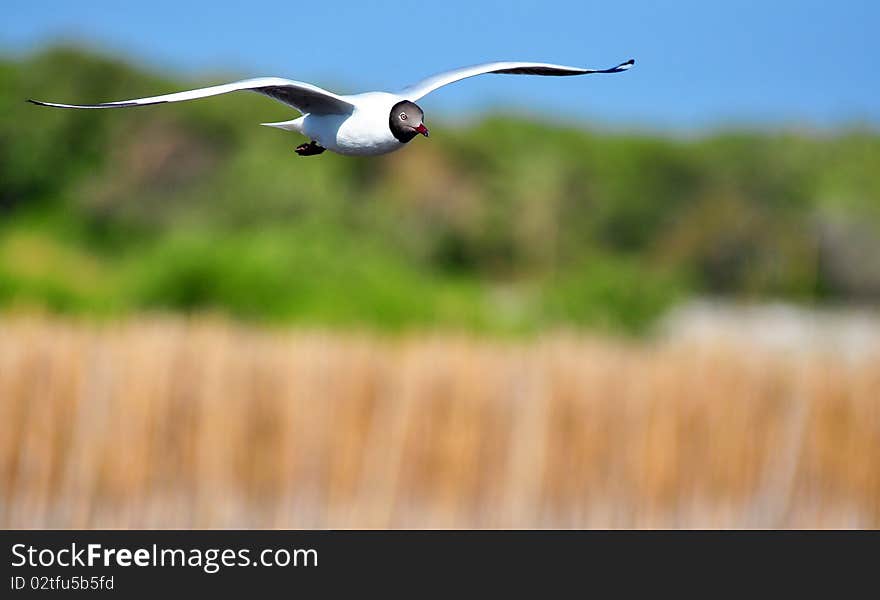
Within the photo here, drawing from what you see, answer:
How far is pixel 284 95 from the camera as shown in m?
0.47

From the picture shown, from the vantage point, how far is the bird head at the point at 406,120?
1.46 feet

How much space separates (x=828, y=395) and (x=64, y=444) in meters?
4.75

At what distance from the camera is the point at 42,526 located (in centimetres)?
637

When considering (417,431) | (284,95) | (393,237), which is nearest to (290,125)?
(284,95)

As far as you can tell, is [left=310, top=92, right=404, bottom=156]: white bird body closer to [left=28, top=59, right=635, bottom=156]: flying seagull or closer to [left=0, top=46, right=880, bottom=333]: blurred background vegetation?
[left=28, top=59, right=635, bottom=156]: flying seagull

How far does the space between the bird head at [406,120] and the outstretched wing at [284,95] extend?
2cm

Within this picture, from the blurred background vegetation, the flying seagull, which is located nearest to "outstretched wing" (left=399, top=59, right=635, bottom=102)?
the flying seagull

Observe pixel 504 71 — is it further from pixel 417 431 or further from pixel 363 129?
pixel 417 431

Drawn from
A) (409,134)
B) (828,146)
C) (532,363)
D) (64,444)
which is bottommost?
(409,134)

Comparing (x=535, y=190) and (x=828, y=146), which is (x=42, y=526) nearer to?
(x=535, y=190)

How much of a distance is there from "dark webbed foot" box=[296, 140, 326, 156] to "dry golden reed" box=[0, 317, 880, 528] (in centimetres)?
628

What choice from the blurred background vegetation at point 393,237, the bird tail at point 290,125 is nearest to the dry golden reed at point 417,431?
the blurred background vegetation at point 393,237

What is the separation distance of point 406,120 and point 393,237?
1315 centimetres
